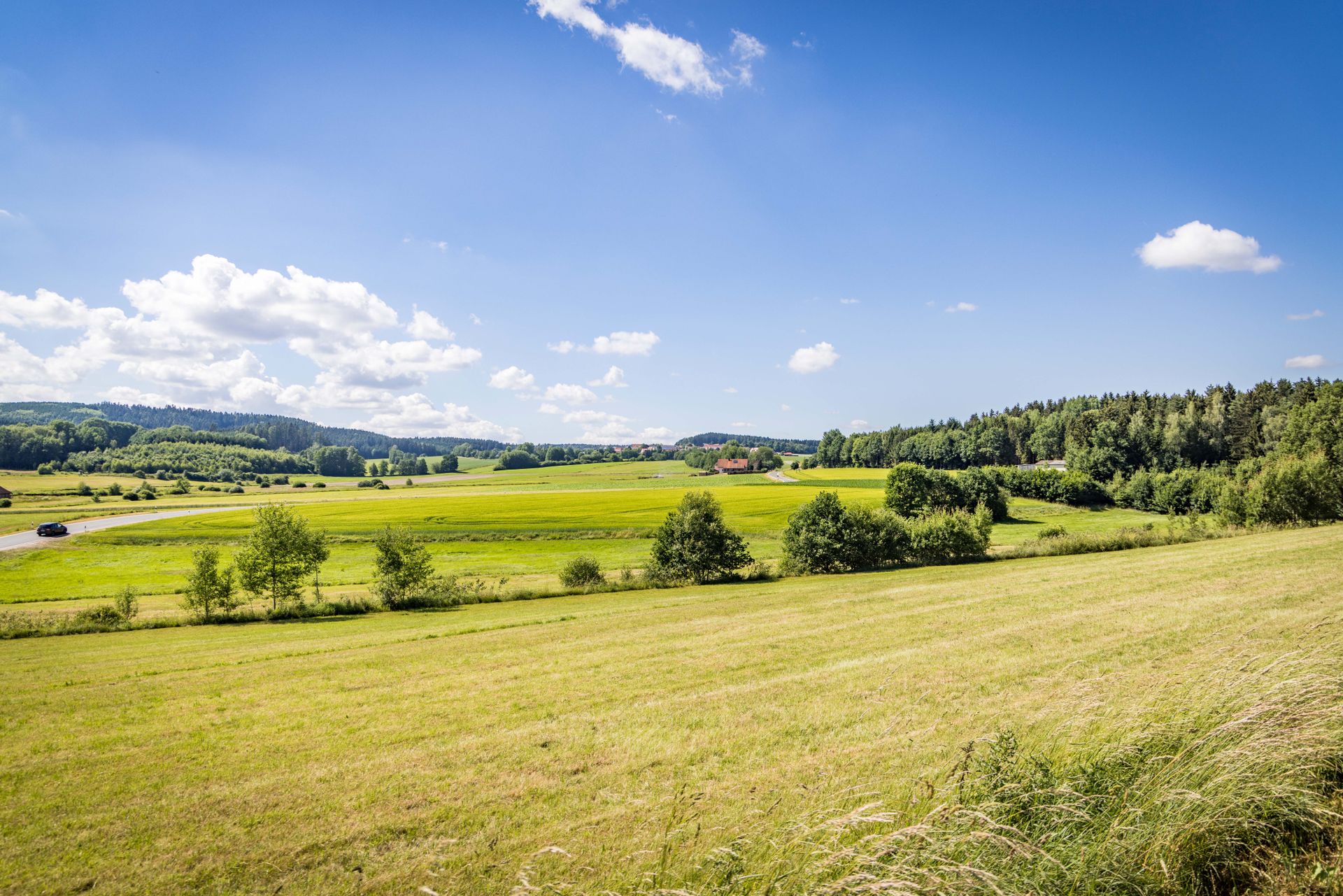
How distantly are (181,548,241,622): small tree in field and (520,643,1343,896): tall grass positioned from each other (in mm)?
34882

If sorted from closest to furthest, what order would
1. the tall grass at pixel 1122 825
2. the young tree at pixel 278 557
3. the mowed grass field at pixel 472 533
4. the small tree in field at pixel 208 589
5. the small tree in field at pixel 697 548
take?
1. the tall grass at pixel 1122 825
2. the small tree in field at pixel 208 589
3. the young tree at pixel 278 557
4. the small tree in field at pixel 697 548
5. the mowed grass field at pixel 472 533

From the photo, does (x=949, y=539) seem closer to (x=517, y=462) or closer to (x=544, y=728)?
(x=544, y=728)

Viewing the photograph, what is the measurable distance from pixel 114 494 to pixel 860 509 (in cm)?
13414

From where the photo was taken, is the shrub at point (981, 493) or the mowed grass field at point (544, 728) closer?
the mowed grass field at point (544, 728)

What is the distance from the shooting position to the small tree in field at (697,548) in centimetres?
3872

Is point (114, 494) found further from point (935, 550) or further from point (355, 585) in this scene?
point (935, 550)

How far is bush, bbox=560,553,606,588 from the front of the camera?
36844mm

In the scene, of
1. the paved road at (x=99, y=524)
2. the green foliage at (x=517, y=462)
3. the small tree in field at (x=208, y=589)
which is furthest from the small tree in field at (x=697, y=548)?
the green foliage at (x=517, y=462)

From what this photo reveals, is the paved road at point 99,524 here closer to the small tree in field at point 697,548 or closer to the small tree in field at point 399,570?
the small tree in field at point 399,570

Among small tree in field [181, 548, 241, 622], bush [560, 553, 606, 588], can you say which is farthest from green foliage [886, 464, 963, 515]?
small tree in field [181, 548, 241, 622]

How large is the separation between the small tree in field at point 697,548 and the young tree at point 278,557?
2155 centimetres

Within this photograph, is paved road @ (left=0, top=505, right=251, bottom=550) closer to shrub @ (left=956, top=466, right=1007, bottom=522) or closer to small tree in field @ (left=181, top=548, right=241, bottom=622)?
small tree in field @ (left=181, top=548, right=241, bottom=622)

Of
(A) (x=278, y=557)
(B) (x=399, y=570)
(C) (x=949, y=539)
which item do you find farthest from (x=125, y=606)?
(C) (x=949, y=539)

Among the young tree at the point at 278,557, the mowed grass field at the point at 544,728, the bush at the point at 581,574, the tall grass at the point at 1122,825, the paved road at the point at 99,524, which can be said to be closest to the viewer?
the tall grass at the point at 1122,825
